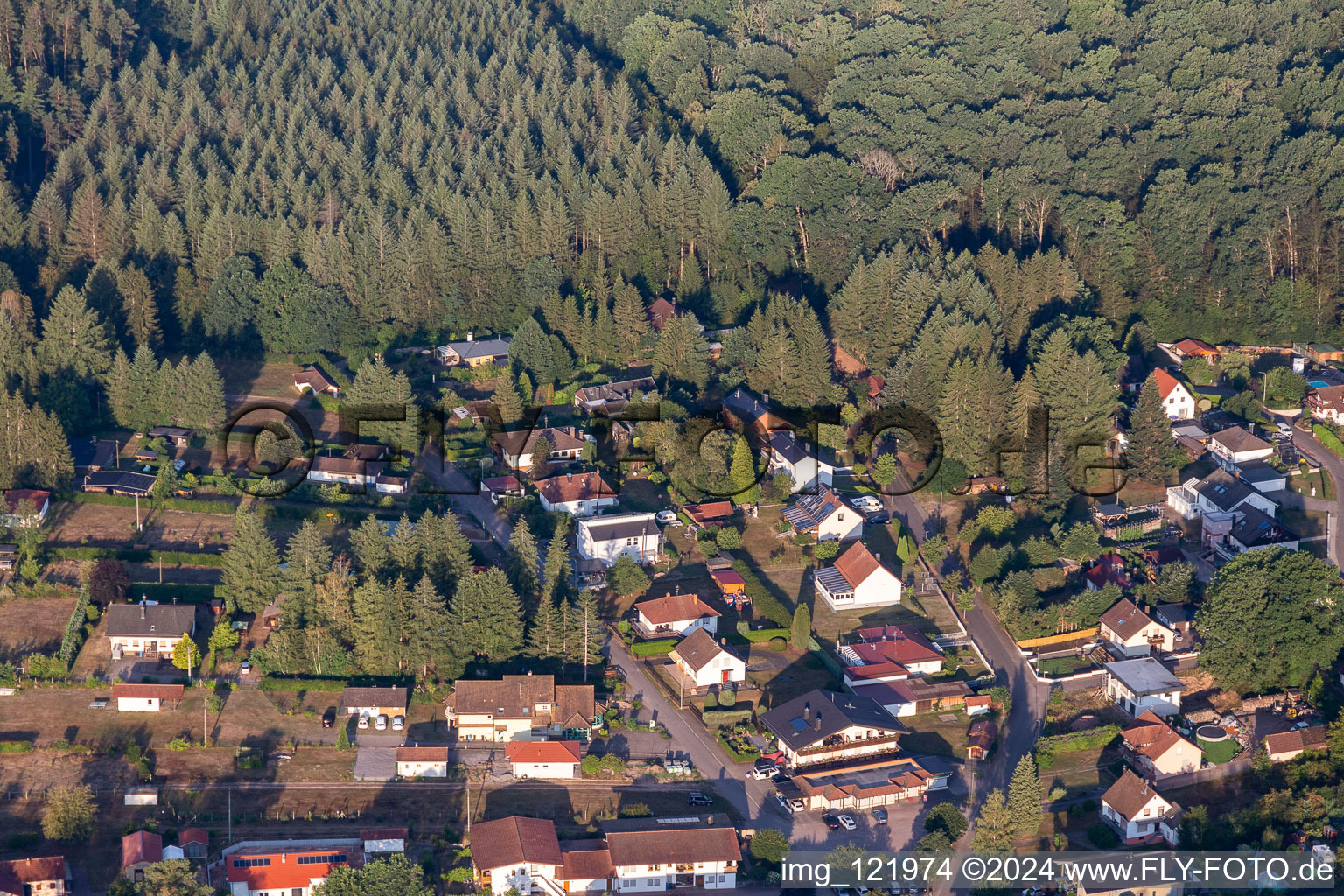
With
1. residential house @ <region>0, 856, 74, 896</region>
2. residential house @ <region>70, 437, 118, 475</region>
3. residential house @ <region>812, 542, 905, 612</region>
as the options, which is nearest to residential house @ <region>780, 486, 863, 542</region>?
residential house @ <region>812, 542, 905, 612</region>

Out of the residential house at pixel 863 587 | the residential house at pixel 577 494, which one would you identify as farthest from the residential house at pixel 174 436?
the residential house at pixel 863 587

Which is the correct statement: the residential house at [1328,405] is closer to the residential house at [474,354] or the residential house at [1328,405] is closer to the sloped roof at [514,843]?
the residential house at [474,354]

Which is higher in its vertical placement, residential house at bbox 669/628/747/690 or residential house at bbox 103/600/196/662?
residential house at bbox 103/600/196/662

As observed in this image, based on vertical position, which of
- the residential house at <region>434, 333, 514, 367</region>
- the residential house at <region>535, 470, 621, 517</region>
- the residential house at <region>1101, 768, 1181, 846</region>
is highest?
the residential house at <region>434, 333, 514, 367</region>

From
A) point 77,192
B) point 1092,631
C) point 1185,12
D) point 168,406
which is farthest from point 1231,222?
point 77,192

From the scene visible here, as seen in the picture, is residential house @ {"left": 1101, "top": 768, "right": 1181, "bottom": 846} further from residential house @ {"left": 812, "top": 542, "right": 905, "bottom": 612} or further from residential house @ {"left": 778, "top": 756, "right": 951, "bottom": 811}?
residential house @ {"left": 812, "top": 542, "right": 905, "bottom": 612}
